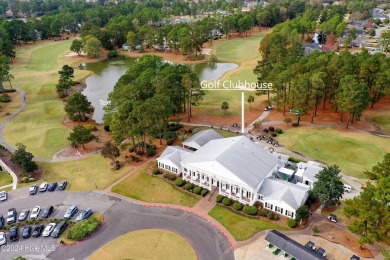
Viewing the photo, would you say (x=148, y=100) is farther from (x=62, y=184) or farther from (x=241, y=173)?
(x=241, y=173)

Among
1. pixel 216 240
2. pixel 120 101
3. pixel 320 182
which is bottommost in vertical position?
pixel 216 240

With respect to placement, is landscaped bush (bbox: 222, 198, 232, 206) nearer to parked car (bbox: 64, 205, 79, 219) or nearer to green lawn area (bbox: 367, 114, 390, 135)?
parked car (bbox: 64, 205, 79, 219)

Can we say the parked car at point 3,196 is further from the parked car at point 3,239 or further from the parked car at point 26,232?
the parked car at point 26,232

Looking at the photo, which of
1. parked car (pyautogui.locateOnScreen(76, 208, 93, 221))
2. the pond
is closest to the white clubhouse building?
parked car (pyautogui.locateOnScreen(76, 208, 93, 221))

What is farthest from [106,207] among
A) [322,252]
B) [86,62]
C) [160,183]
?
[86,62]

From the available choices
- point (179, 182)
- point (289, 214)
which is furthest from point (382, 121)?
point (179, 182)

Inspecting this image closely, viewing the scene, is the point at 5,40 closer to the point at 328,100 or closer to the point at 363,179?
the point at 328,100
